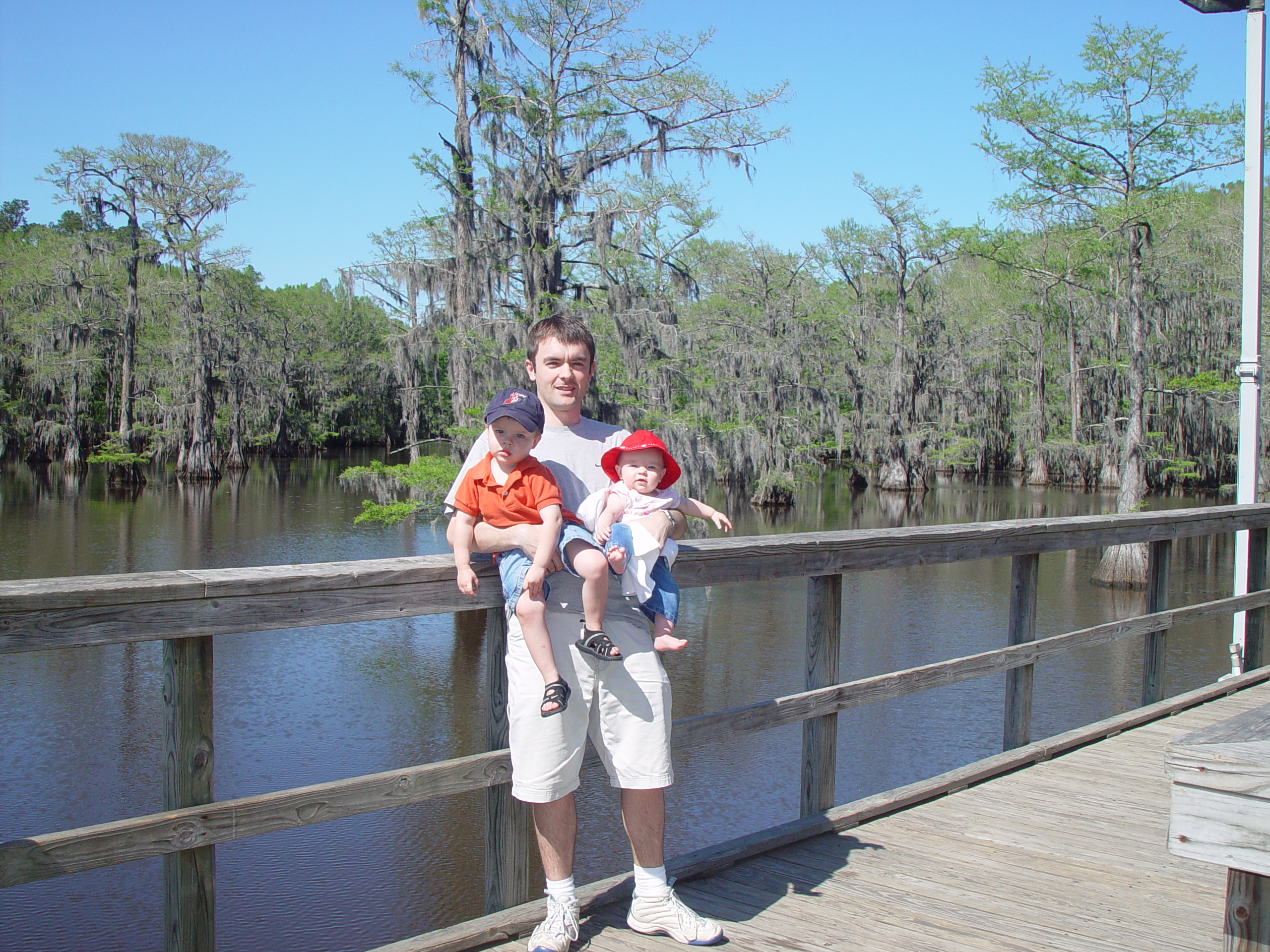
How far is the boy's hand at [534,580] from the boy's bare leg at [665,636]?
0.33 metres

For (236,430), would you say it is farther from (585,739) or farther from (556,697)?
(556,697)

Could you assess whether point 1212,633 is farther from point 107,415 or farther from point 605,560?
point 107,415

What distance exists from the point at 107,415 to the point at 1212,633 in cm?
4078

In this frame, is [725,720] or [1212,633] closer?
[725,720]

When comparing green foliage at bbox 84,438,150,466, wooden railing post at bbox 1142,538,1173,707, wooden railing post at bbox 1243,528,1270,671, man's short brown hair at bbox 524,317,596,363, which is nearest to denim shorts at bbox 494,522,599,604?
man's short brown hair at bbox 524,317,596,363

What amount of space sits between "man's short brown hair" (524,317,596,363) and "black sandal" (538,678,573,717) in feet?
2.79

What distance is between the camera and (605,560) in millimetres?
2424

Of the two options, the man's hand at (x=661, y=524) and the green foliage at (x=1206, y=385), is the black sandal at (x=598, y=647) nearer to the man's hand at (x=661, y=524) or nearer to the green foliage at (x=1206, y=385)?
the man's hand at (x=661, y=524)

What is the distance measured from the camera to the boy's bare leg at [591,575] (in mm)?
2406

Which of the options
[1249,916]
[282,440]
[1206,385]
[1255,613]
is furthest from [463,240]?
[282,440]

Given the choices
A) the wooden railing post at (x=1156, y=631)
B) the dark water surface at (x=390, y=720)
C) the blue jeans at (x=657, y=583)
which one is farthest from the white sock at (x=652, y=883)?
the wooden railing post at (x=1156, y=631)

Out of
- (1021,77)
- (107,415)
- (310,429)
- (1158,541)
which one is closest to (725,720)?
(1158,541)

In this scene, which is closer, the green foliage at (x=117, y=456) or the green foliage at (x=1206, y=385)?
the green foliage at (x=1206, y=385)

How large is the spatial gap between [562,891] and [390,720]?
10809mm
